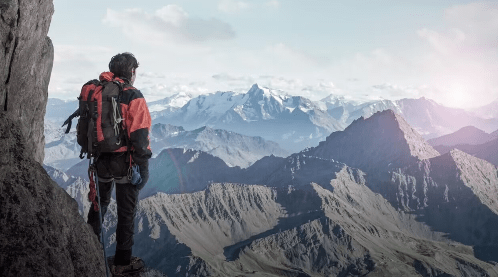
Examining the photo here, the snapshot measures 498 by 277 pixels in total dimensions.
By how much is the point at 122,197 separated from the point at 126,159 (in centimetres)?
118

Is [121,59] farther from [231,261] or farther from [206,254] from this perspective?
[206,254]

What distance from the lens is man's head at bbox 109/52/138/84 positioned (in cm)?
1099

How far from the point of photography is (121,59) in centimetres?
1106

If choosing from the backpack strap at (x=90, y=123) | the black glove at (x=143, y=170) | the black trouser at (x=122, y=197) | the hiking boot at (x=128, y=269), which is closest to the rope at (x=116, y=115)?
the backpack strap at (x=90, y=123)

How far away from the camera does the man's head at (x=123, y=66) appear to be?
1099cm

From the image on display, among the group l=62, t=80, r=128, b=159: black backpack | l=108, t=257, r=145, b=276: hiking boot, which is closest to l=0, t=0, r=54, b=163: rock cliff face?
l=62, t=80, r=128, b=159: black backpack

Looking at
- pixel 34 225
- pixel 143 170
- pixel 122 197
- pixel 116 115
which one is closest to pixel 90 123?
pixel 116 115

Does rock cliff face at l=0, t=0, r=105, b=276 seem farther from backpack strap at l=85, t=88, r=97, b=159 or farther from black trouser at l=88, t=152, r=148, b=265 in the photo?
backpack strap at l=85, t=88, r=97, b=159

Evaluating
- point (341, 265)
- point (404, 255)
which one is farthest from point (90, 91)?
point (404, 255)

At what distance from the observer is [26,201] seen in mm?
9055

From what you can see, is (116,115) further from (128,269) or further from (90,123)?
(128,269)

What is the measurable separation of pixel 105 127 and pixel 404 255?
210m

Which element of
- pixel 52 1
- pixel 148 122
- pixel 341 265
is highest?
pixel 52 1

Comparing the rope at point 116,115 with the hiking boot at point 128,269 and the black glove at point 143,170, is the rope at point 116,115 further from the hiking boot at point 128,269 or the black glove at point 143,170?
the hiking boot at point 128,269
